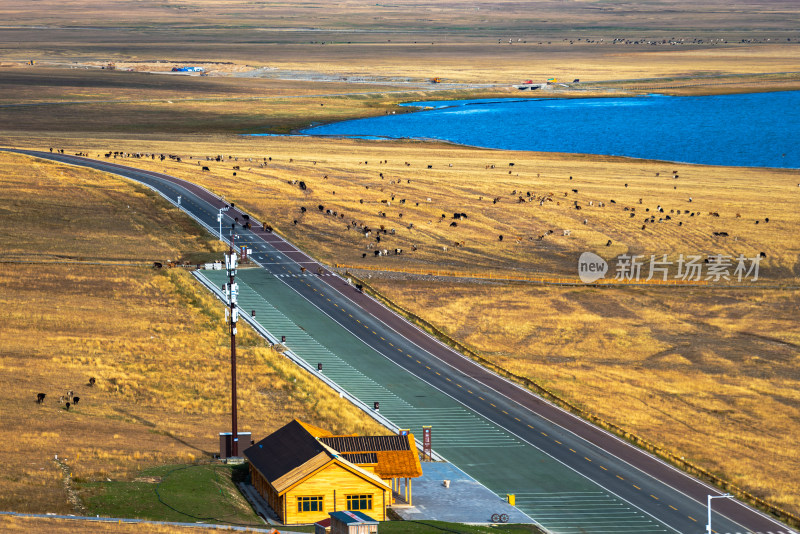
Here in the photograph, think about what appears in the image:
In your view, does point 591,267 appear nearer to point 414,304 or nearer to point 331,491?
point 414,304

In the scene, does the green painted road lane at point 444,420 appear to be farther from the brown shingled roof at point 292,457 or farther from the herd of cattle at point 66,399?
the herd of cattle at point 66,399

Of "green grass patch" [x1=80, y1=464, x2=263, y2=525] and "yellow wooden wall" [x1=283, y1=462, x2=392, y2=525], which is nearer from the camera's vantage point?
"green grass patch" [x1=80, y1=464, x2=263, y2=525]

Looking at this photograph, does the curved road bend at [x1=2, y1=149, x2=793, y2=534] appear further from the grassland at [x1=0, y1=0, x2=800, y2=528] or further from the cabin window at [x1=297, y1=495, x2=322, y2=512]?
the cabin window at [x1=297, y1=495, x2=322, y2=512]

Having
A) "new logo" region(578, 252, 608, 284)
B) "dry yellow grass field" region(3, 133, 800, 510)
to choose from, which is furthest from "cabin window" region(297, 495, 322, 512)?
"new logo" region(578, 252, 608, 284)

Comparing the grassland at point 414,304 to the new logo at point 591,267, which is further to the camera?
the new logo at point 591,267

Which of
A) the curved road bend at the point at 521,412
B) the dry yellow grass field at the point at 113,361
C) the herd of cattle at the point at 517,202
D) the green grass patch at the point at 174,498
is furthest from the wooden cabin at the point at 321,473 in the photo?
the herd of cattle at the point at 517,202
